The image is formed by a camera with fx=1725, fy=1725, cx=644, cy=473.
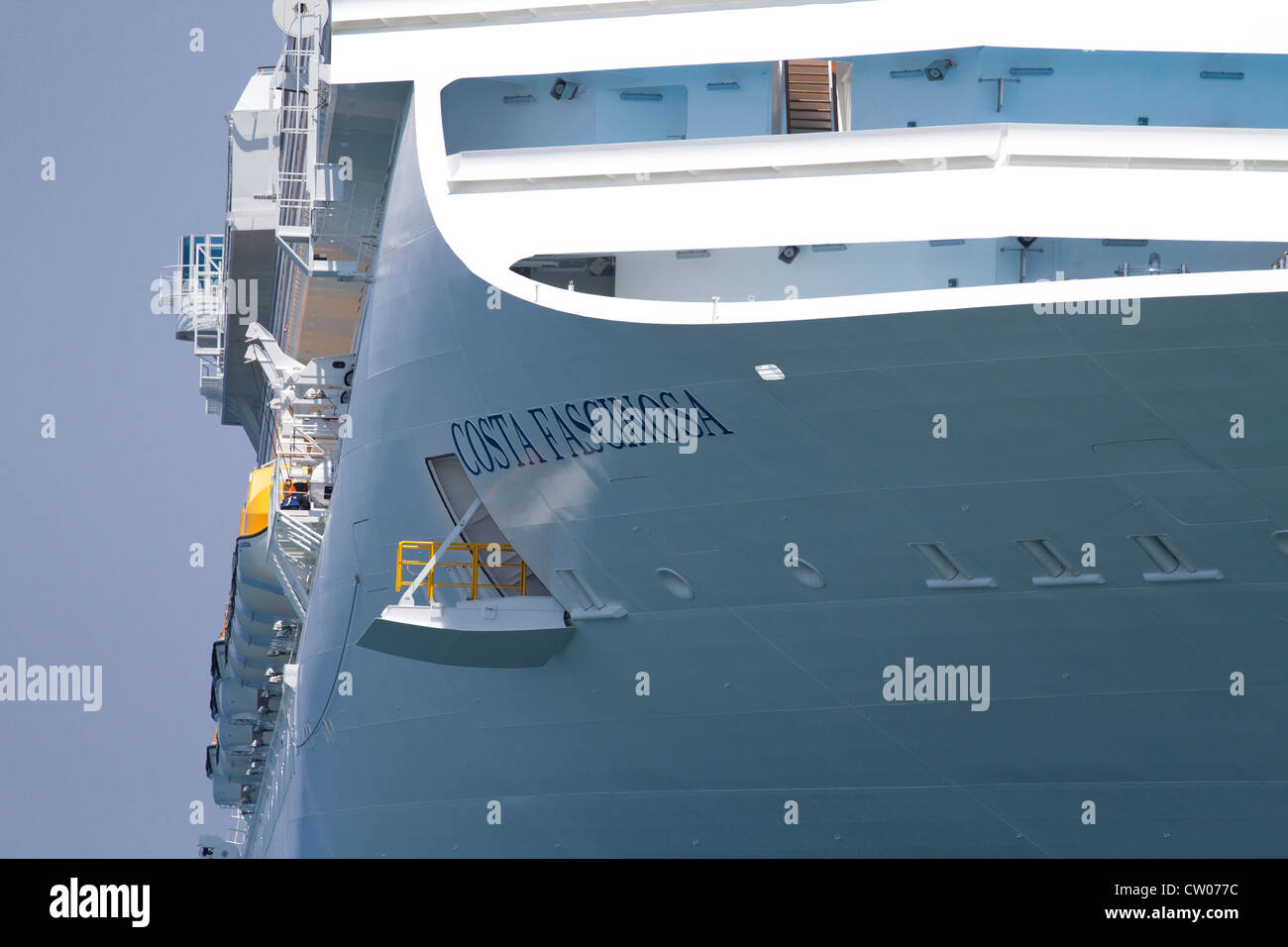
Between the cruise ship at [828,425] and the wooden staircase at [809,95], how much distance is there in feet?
0.19

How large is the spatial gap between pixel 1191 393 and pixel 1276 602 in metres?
1.92

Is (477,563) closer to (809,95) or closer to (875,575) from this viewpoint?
(875,575)

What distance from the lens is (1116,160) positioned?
14.5 meters

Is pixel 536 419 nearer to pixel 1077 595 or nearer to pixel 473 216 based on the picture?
pixel 473 216

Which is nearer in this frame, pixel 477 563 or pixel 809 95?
pixel 809 95

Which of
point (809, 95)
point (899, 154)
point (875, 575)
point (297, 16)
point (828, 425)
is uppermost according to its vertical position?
point (297, 16)

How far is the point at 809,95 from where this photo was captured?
17.2 meters

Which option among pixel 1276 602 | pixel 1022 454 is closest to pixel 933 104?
pixel 1022 454

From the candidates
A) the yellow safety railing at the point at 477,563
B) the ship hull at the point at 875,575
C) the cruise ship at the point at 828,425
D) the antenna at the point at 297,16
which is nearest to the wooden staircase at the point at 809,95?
the cruise ship at the point at 828,425

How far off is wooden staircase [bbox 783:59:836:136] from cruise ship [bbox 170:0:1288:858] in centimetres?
6

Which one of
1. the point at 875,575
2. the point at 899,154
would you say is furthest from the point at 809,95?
the point at 875,575

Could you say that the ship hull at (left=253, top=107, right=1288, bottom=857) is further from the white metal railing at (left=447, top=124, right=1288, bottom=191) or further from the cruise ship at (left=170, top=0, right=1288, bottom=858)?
the white metal railing at (left=447, top=124, right=1288, bottom=191)

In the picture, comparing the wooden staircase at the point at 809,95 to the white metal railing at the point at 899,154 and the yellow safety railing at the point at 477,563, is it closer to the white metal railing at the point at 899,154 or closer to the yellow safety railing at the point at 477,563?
the white metal railing at the point at 899,154

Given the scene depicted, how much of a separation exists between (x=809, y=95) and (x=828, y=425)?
435 centimetres
